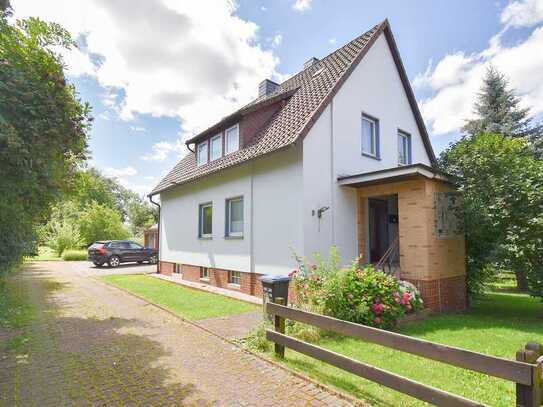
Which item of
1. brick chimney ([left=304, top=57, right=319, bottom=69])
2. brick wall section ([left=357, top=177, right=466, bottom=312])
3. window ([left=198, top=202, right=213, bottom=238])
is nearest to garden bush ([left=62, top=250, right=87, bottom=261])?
window ([left=198, top=202, right=213, bottom=238])

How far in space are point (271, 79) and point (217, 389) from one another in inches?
601

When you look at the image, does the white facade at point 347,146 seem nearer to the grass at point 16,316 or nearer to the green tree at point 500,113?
the grass at point 16,316

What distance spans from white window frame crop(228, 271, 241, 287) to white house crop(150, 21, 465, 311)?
7 centimetres

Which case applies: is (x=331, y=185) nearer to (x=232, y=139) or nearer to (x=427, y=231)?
(x=427, y=231)

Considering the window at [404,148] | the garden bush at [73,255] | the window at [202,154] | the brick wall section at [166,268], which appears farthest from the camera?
the garden bush at [73,255]

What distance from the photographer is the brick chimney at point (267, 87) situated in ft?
53.4

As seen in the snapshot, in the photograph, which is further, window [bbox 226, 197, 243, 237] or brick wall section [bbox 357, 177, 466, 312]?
window [bbox 226, 197, 243, 237]

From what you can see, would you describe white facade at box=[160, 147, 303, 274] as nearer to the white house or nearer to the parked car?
the white house

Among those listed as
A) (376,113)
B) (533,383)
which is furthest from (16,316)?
(376,113)

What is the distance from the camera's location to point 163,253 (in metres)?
17.0

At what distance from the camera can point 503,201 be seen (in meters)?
7.91

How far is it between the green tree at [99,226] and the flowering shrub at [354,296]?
31.4 m

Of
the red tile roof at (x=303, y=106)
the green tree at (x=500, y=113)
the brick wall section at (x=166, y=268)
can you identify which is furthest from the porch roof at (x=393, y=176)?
the green tree at (x=500, y=113)

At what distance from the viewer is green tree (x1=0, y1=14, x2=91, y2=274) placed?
4375 mm
